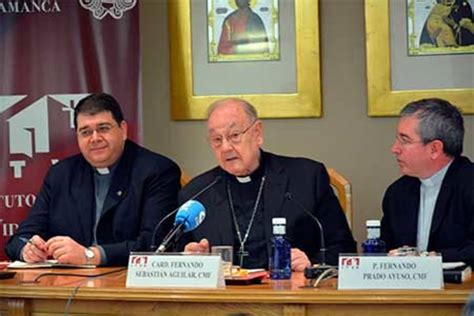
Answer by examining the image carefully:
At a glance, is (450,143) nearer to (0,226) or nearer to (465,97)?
(465,97)

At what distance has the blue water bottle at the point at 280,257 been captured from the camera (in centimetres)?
304

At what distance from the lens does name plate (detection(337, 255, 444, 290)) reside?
2.70 m

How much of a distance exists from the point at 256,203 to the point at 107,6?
153 cm

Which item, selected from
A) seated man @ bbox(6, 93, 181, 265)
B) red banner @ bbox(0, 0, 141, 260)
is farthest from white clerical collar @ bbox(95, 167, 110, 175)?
red banner @ bbox(0, 0, 141, 260)

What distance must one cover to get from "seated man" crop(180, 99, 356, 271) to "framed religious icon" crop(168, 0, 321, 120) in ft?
3.31

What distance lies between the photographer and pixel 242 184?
3727 mm

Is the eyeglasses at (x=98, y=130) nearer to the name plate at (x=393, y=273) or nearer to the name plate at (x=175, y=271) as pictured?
the name plate at (x=175, y=271)

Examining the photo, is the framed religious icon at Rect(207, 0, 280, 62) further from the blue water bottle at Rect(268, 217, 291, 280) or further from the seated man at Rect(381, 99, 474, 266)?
the blue water bottle at Rect(268, 217, 291, 280)

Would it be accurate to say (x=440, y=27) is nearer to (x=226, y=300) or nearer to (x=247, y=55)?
(x=247, y=55)

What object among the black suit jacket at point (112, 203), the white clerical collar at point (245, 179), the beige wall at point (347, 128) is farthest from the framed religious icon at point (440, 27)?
the black suit jacket at point (112, 203)

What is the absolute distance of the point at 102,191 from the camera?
4.01 meters

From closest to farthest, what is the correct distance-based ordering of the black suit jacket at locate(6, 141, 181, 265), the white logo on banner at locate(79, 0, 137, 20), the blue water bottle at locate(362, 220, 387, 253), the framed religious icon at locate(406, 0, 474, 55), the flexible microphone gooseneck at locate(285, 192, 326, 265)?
the blue water bottle at locate(362, 220, 387, 253) → the flexible microphone gooseneck at locate(285, 192, 326, 265) → the black suit jacket at locate(6, 141, 181, 265) → the framed religious icon at locate(406, 0, 474, 55) → the white logo on banner at locate(79, 0, 137, 20)

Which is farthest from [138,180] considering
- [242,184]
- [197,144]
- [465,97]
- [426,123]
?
[465,97]

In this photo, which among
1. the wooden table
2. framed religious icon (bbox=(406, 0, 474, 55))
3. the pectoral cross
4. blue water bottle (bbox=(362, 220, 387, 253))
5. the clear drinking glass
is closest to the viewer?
the wooden table
